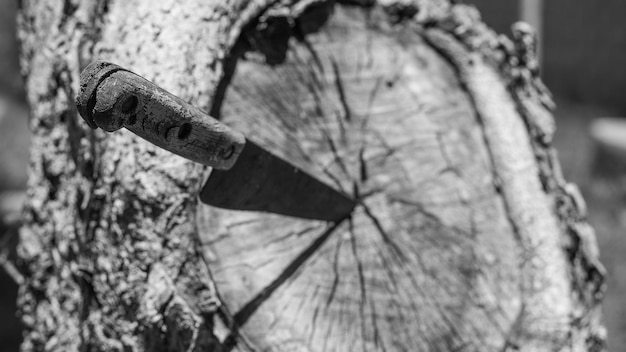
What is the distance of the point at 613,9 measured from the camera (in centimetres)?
518

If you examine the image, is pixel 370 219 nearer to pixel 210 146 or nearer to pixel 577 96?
pixel 210 146

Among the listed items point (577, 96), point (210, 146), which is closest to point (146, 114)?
point (210, 146)

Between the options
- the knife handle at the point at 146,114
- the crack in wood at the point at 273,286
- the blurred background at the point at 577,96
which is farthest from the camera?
the blurred background at the point at 577,96

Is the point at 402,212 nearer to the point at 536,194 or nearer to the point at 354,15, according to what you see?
the point at 536,194

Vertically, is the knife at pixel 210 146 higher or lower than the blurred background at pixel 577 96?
higher

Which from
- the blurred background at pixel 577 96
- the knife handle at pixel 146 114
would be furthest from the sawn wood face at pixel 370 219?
the blurred background at pixel 577 96

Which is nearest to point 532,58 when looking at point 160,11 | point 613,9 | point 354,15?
point 354,15

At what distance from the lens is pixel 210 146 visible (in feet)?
4.30

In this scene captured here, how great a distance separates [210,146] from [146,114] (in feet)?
0.50

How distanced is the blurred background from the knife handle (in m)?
2.61

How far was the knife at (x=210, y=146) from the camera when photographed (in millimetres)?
1139

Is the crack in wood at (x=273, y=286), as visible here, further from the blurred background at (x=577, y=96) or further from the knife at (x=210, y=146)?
the blurred background at (x=577, y=96)

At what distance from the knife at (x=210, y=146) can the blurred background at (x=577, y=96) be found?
2428 mm

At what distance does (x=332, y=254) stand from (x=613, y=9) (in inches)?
164
